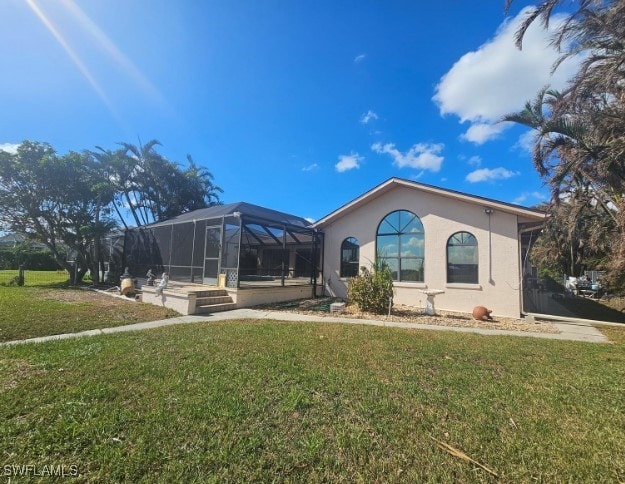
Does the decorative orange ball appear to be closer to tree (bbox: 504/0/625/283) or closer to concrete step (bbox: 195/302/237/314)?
tree (bbox: 504/0/625/283)

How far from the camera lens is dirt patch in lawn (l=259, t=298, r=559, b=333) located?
8.46 m

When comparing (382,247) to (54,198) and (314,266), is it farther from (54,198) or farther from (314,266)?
(54,198)

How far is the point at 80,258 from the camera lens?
17953 millimetres

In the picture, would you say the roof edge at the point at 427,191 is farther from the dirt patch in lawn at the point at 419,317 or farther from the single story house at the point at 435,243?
the dirt patch in lawn at the point at 419,317

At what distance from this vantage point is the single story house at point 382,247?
34.0 feet

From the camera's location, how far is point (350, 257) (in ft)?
45.3

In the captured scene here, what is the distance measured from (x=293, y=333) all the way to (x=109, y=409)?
3928 mm

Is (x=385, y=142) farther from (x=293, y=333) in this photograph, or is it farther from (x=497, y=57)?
(x=293, y=333)

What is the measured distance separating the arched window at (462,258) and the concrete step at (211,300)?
27.4 ft

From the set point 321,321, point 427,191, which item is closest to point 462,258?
point 427,191

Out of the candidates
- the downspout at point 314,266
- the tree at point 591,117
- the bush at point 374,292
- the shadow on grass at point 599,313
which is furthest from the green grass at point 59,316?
the shadow on grass at point 599,313

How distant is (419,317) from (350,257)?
195 inches

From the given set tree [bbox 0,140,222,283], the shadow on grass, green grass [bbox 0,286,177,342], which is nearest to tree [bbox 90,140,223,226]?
tree [bbox 0,140,222,283]

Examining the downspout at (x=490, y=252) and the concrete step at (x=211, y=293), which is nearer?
the concrete step at (x=211, y=293)
